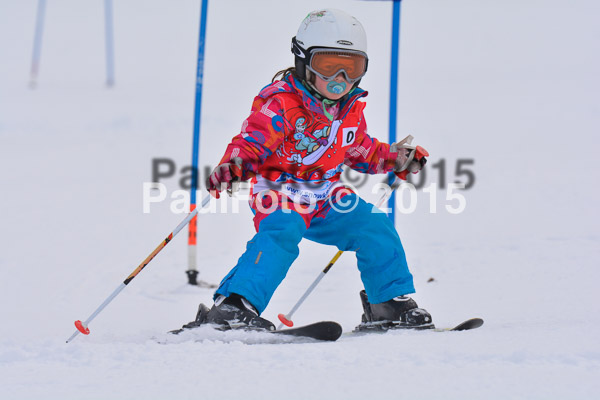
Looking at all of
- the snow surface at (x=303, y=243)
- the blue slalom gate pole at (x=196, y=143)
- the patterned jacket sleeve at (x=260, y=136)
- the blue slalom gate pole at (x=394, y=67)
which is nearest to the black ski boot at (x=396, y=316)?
the snow surface at (x=303, y=243)

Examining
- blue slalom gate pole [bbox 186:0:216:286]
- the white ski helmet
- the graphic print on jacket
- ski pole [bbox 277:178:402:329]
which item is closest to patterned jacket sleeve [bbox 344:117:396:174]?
the graphic print on jacket

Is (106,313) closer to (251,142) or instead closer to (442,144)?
(251,142)

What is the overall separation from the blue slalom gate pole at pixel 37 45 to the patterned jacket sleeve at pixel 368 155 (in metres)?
11.2

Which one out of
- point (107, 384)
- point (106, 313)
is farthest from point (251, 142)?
point (106, 313)

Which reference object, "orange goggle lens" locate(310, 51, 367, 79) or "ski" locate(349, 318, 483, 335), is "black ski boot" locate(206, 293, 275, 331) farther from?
"orange goggle lens" locate(310, 51, 367, 79)

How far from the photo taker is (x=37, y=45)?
13.2 metres

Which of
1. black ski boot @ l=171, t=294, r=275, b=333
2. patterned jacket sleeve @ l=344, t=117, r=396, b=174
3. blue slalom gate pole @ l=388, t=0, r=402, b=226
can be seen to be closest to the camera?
black ski boot @ l=171, t=294, r=275, b=333

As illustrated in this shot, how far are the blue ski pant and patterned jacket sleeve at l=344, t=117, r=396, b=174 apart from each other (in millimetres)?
207

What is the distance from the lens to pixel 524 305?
325 cm

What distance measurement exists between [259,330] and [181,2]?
1213cm

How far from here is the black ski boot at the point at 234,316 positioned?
2443 millimetres

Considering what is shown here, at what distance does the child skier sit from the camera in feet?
8.24

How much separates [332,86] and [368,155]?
0.46 m

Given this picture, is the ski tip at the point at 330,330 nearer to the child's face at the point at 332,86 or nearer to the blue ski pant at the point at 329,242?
the blue ski pant at the point at 329,242
